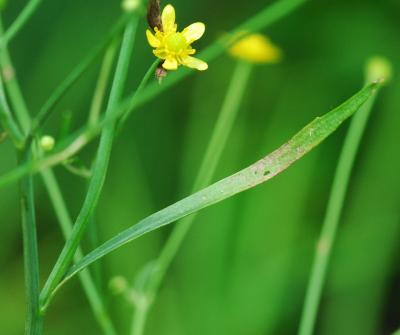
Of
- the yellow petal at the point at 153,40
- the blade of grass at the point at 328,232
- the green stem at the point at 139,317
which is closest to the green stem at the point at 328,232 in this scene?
the blade of grass at the point at 328,232

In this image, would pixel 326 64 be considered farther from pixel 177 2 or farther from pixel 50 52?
pixel 50 52

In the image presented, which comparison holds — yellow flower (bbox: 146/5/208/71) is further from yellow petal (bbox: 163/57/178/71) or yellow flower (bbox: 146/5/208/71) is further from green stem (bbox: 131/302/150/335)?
green stem (bbox: 131/302/150/335)

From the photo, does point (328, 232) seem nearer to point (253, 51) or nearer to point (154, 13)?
point (253, 51)

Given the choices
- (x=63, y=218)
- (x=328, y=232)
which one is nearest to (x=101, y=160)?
(x=63, y=218)

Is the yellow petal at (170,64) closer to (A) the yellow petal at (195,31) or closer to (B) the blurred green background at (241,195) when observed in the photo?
(A) the yellow petal at (195,31)

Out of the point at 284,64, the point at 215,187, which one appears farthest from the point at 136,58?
the point at 215,187

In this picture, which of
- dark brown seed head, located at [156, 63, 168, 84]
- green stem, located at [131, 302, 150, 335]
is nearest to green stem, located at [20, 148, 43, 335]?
dark brown seed head, located at [156, 63, 168, 84]
